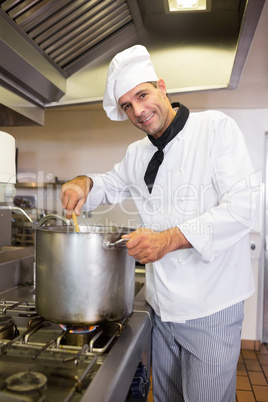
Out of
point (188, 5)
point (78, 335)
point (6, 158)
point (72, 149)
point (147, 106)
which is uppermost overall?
point (188, 5)

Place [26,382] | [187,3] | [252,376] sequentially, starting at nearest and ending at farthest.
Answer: [26,382] → [187,3] → [252,376]

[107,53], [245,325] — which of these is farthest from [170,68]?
[245,325]

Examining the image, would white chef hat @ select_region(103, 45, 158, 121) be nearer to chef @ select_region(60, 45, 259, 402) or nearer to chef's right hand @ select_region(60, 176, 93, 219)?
chef @ select_region(60, 45, 259, 402)

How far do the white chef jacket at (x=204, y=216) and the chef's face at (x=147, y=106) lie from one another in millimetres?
78

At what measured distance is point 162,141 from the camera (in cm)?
116

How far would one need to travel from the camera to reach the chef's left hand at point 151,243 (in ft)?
2.80

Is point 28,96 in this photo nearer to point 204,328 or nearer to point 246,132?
point 204,328

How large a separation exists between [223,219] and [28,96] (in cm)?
89

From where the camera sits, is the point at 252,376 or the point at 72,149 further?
the point at 72,149

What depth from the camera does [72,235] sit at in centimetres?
79

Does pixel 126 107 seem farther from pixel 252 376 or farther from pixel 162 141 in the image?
pixel 252 376

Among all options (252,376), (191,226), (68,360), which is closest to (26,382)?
(68,360)

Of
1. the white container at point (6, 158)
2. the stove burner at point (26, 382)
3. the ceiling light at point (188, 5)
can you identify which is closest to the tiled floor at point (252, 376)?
the white container at point (6, 158)

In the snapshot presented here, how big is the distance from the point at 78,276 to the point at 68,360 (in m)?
0.17
